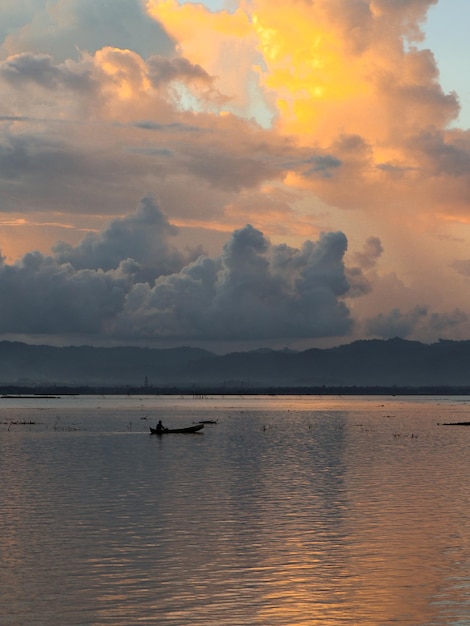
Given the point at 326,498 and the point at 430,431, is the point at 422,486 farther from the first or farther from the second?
the point at 430,431

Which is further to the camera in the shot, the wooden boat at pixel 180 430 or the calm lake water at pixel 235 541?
the wooden boat at pixel 180 430

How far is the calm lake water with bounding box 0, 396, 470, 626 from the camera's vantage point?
96.3ft

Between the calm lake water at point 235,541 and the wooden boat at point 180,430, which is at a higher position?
the wooden boat at point 180,430

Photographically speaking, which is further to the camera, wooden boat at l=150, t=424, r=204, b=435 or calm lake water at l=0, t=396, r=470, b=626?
wooden boat at l=150, t=424, r=204, b=435

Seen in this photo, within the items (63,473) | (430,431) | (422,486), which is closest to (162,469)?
(63,473)

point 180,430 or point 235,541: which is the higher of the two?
point 180,430

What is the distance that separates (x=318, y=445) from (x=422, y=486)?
43.5m

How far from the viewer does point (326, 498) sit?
186ft

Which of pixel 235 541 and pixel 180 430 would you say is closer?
pixel 235 541

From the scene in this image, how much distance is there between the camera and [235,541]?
41.4 m

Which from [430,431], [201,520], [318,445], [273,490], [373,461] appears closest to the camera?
[201,520]

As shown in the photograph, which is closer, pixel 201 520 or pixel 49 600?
pixel 49 600

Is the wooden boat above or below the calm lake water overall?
above

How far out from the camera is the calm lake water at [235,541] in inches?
1155
